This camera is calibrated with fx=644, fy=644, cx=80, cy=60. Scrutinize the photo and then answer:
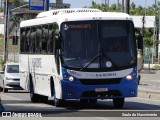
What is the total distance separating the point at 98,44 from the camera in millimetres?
20406

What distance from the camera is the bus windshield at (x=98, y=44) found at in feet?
66.2

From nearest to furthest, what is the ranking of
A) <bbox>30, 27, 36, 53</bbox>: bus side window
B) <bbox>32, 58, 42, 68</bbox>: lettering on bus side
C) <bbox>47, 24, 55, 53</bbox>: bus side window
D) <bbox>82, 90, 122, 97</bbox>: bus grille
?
<bbox>82, 90, 122, 97</bbox>: bus grille
<bbox>47, 24, 55, 53</bbox>: bus side window
<bbox>32, 58, 42, 68</bbox>: lettering on bus side
<bbox>30, 27, 36, 53</bbox>: bus side window

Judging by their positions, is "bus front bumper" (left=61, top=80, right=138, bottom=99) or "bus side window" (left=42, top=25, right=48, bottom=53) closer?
"bus front bumper" (left=61, top=80, right=138, bottom=99)

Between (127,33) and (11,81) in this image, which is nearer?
(127,33)

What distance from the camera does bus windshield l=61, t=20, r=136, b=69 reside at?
66.2 ft

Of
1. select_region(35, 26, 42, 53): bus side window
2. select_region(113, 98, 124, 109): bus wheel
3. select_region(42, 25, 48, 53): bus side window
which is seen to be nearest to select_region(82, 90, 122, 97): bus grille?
select_region(113, 98, 124, 109): bus wheel

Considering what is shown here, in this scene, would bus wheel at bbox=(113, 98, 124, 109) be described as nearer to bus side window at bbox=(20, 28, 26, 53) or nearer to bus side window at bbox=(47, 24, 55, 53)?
bus side window at bbox=(47, 24, 55, 53)

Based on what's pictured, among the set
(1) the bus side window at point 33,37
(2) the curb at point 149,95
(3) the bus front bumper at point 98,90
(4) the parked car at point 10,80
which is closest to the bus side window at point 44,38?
(1) the bus side window at point 33,37

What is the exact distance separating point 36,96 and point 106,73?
589 centimetres

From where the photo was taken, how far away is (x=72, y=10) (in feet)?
74.5

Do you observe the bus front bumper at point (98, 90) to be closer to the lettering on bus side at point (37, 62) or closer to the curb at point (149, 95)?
the lettering on bus side at point (37, 62)

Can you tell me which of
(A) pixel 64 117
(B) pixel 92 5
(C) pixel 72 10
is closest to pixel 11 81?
(C) pixel 72 10

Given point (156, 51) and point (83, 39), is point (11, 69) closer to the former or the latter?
point (83, 39)

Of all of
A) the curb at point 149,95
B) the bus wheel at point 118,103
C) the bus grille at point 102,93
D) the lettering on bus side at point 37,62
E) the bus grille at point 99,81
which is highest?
the lettering on bus side at point 37,62
